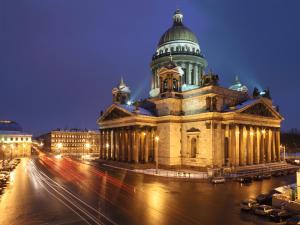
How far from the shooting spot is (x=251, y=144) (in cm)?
5894

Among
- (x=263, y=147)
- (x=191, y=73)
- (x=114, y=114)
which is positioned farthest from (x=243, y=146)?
(x=191, y=73)

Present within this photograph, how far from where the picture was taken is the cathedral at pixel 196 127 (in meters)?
55.3

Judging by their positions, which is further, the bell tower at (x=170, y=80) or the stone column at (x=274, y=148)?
the stone column at (x=274, y=148)

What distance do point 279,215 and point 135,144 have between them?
42.6 m

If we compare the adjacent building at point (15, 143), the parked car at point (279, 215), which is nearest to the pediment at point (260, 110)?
the parked car at point (279, 215)

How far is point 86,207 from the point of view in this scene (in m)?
26.1

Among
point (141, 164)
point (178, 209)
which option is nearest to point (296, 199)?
point (178, 209)

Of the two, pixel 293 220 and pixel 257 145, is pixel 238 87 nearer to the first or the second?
pixel 257 145

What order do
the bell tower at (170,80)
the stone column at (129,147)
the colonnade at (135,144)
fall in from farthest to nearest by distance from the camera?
1. the bell tower at (170,80)
2. the stone column at (129,147)
3. the colonnade at (135,144)

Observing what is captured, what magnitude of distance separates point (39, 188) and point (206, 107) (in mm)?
35777

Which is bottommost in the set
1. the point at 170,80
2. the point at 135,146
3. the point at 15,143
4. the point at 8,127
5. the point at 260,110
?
the point at 15,143

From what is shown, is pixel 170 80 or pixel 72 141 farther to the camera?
pixel 72 141

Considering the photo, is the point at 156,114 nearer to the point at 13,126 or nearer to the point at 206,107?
the point at 206,107

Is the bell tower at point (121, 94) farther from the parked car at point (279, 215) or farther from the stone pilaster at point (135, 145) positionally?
the parked car at point (279, 215)
